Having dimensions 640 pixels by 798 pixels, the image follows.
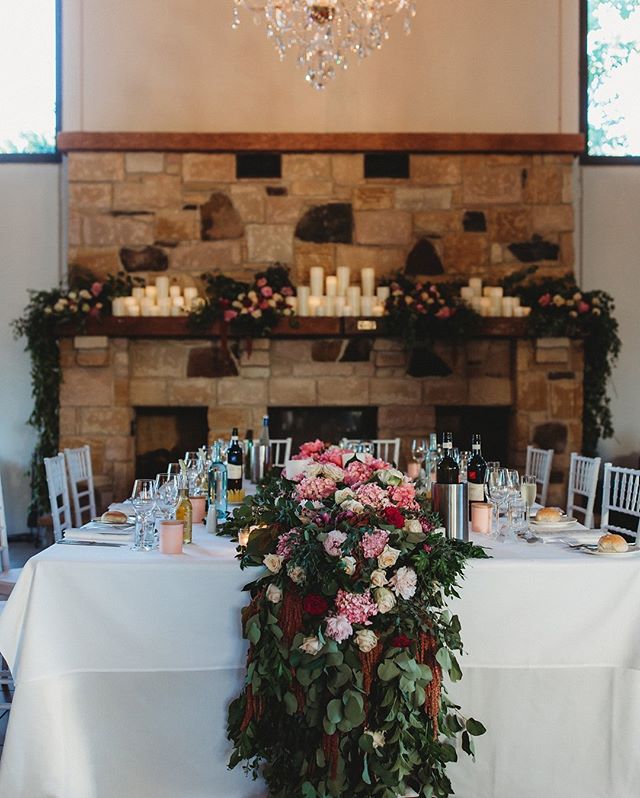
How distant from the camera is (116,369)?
19.2 feet

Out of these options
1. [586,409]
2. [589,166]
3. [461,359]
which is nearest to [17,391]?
[461,359]

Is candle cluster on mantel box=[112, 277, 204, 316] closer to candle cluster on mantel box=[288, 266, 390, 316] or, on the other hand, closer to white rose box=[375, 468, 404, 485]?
candle cluster on mantel box=[288, 266, 390, 316]

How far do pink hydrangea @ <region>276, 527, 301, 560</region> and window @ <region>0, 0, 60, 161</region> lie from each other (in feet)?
17.1

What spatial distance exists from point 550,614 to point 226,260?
4.23 metres

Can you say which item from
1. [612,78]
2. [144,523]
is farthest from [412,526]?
[612,78]

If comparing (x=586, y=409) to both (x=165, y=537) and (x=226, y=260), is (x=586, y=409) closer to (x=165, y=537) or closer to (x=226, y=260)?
(x=226, y=260)

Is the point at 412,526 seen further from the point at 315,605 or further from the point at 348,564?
the point at 315,605

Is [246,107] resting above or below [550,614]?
above

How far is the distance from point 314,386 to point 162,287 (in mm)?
1250

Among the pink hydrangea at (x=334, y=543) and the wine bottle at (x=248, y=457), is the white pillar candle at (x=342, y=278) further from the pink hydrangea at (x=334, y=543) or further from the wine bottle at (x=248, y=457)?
the pink hydrangea at (x=334, y=543)

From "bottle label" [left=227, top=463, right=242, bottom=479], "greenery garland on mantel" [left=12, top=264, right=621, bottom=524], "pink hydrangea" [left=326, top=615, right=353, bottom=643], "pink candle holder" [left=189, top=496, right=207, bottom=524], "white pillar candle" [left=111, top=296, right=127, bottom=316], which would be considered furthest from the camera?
"white pillar candle" [left=111, top=296, right=127, bottom=316]

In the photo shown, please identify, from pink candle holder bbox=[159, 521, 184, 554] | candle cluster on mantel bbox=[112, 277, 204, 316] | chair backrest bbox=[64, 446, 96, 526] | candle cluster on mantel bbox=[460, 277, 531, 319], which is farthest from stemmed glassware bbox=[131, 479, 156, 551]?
candle cluster on mantel bbox=[460, 277, 531, 319]

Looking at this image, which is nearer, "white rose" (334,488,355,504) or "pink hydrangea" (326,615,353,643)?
"pink hydrangea" (326,615,353,643)

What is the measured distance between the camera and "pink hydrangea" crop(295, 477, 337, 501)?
7.35 ft
